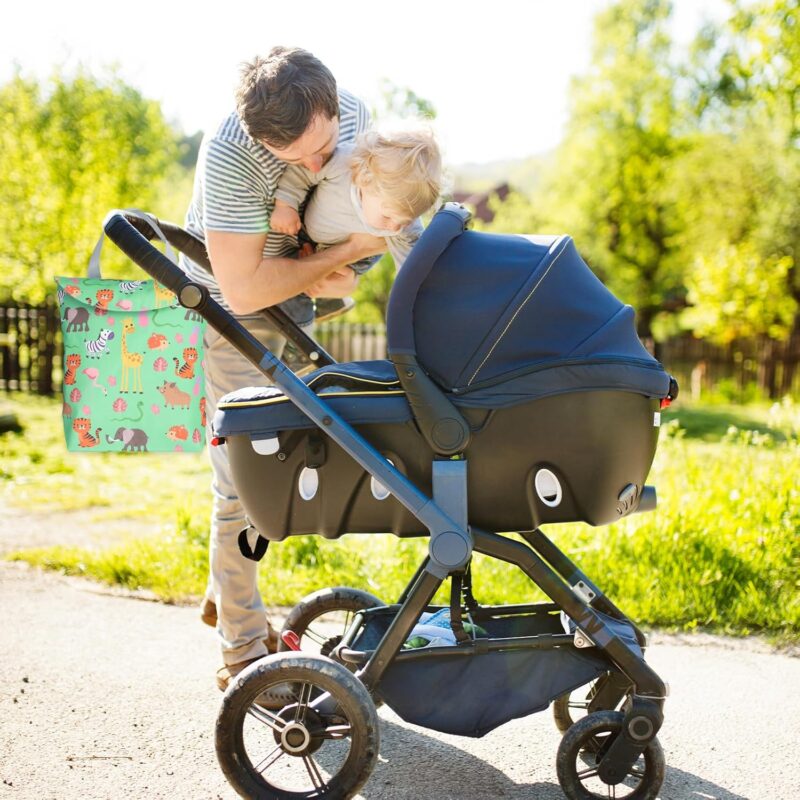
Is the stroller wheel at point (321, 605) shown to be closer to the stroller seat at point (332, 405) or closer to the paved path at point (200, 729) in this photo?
the paved path at point (200, 729)

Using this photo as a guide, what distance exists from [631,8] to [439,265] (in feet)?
87.8

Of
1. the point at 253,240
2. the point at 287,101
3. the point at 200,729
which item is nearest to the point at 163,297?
the point at 253,240

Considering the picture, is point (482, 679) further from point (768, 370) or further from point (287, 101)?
point (768, 370)

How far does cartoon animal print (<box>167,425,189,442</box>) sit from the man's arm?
422mm

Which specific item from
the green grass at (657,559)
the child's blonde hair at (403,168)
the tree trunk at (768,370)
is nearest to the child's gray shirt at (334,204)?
the child's blonde hair at (403,168)

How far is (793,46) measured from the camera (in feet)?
35.1

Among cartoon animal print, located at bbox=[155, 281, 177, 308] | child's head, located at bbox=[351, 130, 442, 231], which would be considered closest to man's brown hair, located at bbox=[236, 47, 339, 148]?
child's head, located at bbox=[351, 130, 442, 231]

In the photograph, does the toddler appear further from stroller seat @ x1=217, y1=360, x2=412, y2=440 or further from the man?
stroller seat @ x1=217, y1=360, x2=412, y2=440

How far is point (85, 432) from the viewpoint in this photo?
2.68m

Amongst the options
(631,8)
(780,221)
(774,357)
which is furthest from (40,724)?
(631,8)

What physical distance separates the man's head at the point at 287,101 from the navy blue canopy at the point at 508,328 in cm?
45

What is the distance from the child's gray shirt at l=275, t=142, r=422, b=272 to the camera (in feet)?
7.96

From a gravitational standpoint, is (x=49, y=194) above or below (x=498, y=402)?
below

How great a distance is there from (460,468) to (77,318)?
1.21 metres
